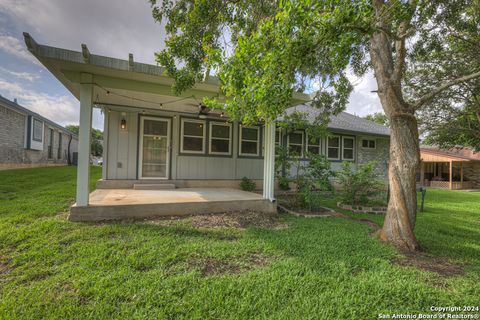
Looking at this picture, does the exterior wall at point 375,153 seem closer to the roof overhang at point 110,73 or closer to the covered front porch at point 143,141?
the covered front porch at point 143,141

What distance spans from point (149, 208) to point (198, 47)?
3.15 meters

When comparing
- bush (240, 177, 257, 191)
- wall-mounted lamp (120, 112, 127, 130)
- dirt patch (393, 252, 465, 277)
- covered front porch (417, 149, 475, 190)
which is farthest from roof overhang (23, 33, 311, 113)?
covered front porch (417, 149, 475, 190)

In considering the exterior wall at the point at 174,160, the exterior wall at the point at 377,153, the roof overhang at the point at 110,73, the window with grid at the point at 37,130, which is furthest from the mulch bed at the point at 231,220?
the window with grid at the point at 37,130

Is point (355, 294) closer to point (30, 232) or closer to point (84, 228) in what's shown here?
point (84, 228)

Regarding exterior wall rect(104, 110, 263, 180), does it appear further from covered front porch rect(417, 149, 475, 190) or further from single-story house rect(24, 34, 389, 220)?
covered front porch rect(417, 149, 475, 190)

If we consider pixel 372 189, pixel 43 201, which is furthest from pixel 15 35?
pixel 372 189

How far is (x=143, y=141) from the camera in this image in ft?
22.8

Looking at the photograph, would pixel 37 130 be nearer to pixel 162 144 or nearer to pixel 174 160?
pixel 162 144

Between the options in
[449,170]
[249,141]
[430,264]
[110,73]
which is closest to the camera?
[430,264]

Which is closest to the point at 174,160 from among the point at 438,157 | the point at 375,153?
the point at 375,153

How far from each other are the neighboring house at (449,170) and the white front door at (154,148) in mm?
17994

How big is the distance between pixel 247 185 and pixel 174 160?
2.57 metres

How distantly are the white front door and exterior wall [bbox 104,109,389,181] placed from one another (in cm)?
14

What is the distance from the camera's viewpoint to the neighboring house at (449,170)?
15938 mm
